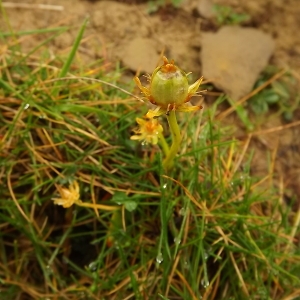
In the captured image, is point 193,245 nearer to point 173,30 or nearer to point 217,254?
point 217,254

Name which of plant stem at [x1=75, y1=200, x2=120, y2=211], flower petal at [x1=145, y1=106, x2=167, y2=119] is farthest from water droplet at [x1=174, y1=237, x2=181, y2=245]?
flower petal at [x1=145, y1=106, x2=167, y2=119]

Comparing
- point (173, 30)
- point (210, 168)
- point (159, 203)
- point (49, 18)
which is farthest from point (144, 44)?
point (159, 203)

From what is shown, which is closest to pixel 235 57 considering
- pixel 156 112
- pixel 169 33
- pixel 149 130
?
pixel 169 33

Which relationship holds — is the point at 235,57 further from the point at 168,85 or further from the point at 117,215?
the point at 168,85

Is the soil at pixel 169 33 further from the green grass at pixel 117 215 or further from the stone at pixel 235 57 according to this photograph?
the green grass at pixel 117 215

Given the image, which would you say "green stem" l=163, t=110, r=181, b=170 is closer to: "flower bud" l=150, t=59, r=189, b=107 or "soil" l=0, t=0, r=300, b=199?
"flower bud" l=150, t=59, r=189, b=107
